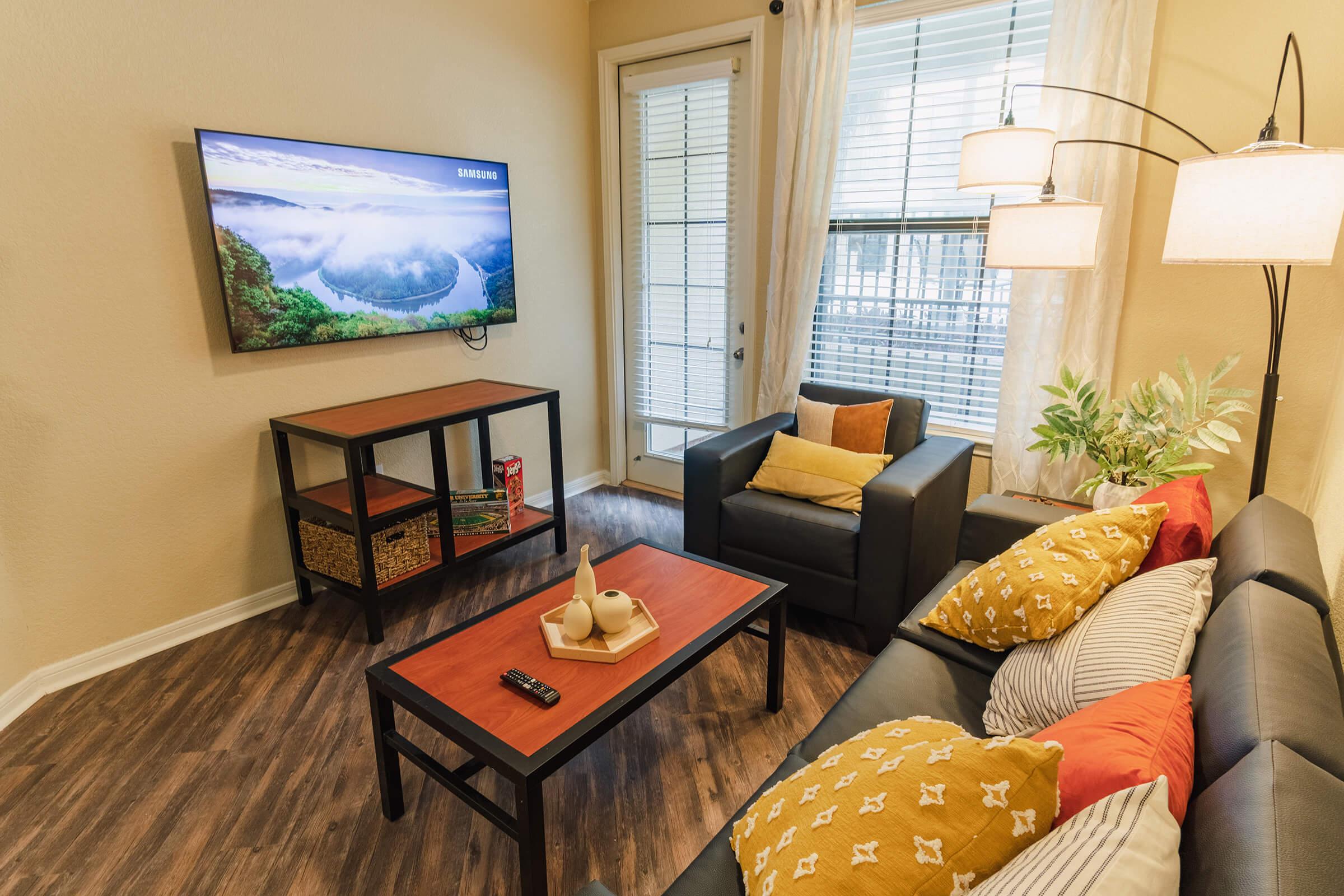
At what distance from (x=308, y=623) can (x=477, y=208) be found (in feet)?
6.13

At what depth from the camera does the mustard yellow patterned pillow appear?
148cm

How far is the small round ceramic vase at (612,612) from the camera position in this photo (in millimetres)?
1742

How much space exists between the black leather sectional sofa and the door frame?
2.22 metres

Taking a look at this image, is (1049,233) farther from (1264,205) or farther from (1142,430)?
(1142,430)

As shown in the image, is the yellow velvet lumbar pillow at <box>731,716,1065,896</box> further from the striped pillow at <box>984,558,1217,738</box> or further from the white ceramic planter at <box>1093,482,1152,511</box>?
the white ceramic planter at <box>1093,482,1152,511</box>

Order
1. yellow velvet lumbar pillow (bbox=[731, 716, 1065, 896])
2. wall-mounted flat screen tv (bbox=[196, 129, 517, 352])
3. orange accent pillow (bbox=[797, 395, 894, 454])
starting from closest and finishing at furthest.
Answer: yellow velvet lumbar pillow (bbox=[731, 716, 1065, 896]) → wall-mounted flat screen tv (bbox=[196, 129, 517, 352]) → orange accent pillow (bbox=[797, 395, 894, 454])

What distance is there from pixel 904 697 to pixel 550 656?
2.67ft

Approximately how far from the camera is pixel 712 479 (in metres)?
2.80

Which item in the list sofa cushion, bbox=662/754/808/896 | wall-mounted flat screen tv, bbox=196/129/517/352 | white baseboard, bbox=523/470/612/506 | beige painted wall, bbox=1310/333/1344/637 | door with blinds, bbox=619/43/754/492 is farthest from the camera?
white baseboard, bbox=523/470/612/506

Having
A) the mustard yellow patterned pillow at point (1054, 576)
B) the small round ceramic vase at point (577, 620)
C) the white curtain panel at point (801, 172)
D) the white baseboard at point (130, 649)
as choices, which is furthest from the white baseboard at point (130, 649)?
the mustard yellow patterned pillow at point (1054, 576)

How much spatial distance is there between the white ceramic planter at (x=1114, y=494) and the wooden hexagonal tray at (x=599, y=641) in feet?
4.71

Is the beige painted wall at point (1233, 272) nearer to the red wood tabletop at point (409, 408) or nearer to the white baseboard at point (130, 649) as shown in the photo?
the red wood tabletop at point (409, 408)

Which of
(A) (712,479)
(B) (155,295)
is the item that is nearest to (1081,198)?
(A) (712,479)

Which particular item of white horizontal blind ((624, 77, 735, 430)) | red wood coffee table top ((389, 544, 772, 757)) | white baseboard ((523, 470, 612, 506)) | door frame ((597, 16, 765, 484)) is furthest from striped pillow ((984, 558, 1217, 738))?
white baseboard ((523, 470, 612, 506))
